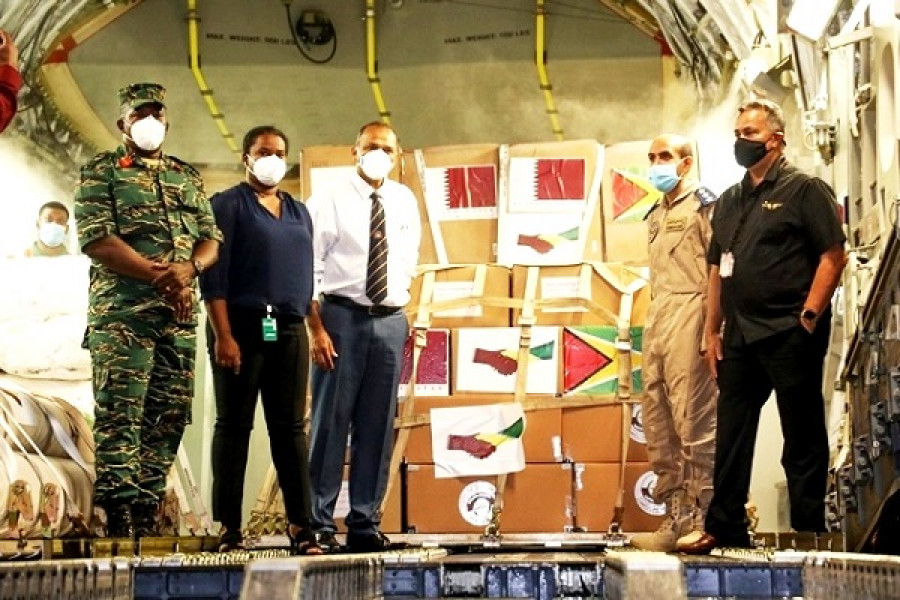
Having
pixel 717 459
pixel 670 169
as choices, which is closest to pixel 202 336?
pixel 670 169

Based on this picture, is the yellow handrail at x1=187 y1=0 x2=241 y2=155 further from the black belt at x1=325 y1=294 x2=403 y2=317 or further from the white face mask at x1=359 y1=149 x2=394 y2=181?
the black belt at x1=325 y1=294 x2=403 y2=317

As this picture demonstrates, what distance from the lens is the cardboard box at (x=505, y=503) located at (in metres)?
9.20

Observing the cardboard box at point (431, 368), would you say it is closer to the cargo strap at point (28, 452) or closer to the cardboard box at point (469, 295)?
the cardboard box at point (469, 295)

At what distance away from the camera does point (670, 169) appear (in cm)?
781

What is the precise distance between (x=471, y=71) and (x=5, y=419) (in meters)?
5.25

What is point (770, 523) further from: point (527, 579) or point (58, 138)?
point (58, 138)

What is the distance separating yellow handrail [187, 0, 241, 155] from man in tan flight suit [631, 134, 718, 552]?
492 cm

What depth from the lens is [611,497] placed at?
9148 millimetres

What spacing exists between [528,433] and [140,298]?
339 cm

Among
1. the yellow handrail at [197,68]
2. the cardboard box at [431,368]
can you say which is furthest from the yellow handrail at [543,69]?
the cardboard box at [431,368]

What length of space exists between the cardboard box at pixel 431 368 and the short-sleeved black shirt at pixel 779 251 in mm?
3281

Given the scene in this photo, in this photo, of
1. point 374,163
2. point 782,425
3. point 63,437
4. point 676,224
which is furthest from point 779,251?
point 63,437

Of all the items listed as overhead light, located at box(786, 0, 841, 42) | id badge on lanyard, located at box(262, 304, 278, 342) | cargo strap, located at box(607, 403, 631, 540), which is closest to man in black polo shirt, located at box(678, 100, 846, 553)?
overhead light, located at box(786, 0, 841, 42)

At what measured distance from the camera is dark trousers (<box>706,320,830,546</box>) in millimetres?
6152
